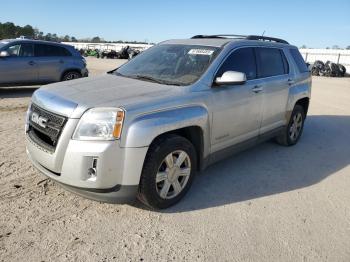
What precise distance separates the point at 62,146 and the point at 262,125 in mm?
3080

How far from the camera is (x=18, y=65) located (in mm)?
10703

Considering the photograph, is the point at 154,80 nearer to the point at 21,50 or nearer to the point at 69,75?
the point at 21,50

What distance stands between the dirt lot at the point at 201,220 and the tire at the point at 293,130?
0.98 metres

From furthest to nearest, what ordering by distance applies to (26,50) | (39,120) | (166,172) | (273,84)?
1. (26,50)
2. (273,84)
3. (166,172)
4. (39,120)

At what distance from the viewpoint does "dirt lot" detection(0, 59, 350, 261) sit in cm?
319

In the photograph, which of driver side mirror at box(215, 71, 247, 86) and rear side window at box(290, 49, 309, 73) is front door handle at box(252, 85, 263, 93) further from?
rear side window at box(290, 49, 309, 73)

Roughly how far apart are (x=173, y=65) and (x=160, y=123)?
1.29 meters

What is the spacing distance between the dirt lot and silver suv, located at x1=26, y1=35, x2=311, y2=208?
327mm

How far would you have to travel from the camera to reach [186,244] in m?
3.31

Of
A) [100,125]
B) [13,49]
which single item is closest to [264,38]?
[100,125]

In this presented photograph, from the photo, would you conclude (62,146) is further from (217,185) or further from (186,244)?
(217,185)

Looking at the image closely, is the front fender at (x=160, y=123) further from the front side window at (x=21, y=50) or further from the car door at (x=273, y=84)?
the front side window at (x=21, y=50)

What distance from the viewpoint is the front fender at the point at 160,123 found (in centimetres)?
332

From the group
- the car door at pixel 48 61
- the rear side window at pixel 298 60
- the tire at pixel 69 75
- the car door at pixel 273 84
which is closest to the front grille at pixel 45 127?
the car door at pixel 273 84
